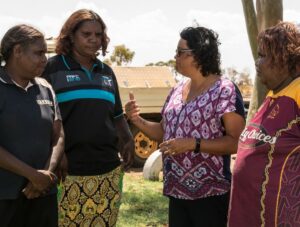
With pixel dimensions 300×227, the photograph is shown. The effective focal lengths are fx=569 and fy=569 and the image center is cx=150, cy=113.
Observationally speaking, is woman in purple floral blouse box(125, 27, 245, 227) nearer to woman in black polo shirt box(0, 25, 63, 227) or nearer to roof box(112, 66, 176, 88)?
woman in black polo shirt box(0, 25, 63, 227)

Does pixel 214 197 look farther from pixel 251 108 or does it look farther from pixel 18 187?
pixel 251 108

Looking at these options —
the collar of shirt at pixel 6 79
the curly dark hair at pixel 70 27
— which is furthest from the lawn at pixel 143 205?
the collar of shirt at pixel 6 79

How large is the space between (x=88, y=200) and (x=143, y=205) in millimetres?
3060

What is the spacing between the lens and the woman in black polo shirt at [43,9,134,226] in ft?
11.0

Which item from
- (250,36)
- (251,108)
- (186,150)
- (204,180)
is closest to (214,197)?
(204,180)

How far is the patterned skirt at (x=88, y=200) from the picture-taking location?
11.1 feet

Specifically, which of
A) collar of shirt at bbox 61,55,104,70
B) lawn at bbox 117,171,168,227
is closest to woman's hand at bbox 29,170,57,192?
collar of shirt at bbox 61,55,104,70

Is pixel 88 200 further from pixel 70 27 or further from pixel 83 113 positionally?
pixel 70 27

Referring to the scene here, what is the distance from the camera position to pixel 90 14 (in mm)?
3480

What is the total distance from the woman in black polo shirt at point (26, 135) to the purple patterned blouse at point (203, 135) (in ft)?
2.21

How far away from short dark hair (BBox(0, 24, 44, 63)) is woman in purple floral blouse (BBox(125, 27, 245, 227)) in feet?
2.65

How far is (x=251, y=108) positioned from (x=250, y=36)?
1338mm

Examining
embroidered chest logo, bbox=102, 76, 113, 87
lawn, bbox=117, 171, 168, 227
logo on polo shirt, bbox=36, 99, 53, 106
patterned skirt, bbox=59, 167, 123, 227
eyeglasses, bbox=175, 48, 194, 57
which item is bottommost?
lawn, bbox=117, 171, 168, 227

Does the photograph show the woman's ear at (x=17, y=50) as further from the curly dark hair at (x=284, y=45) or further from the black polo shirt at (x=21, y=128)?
the curly dark hair at (x=284, y=45)
